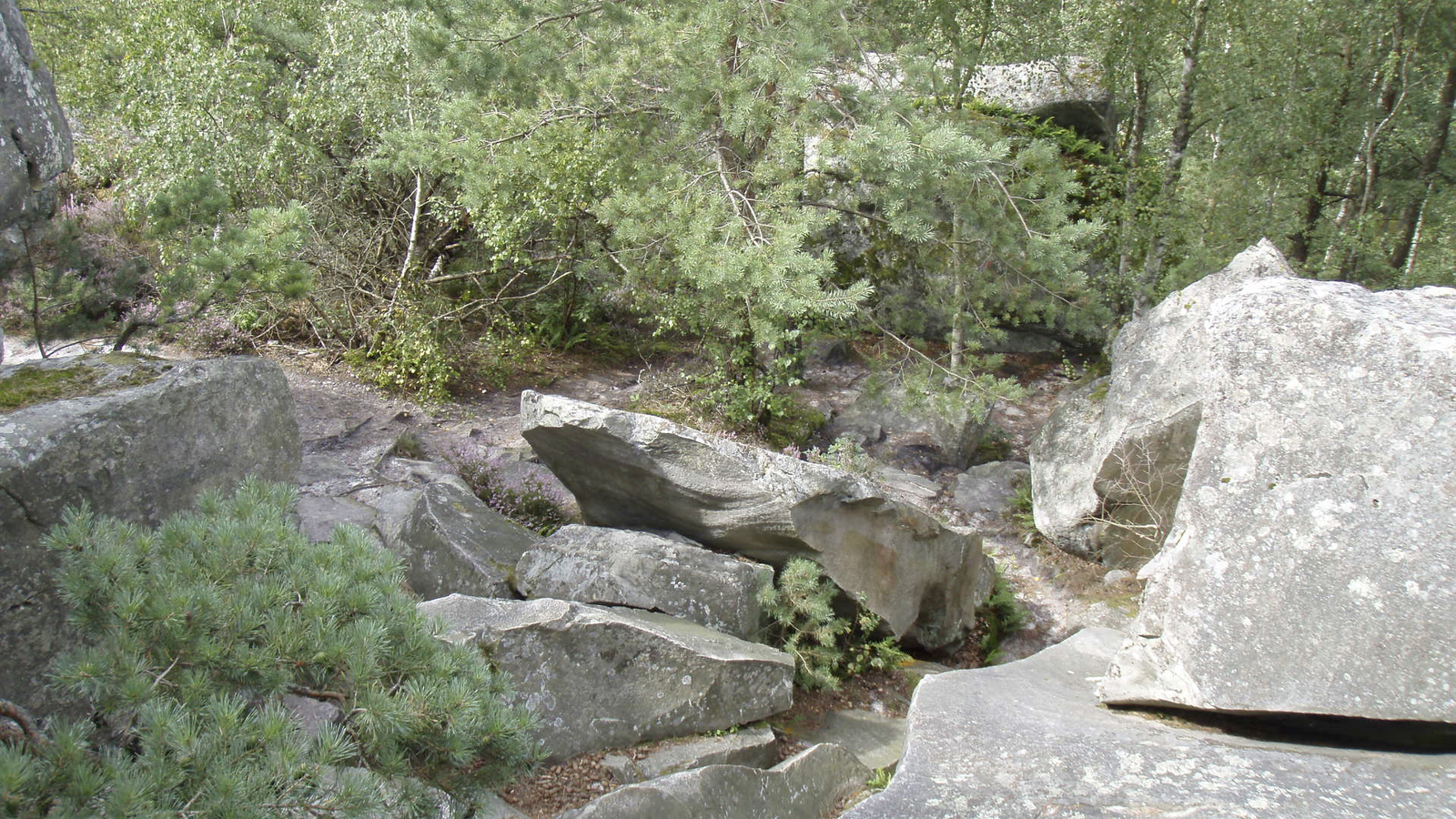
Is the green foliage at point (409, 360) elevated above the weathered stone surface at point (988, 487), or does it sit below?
above

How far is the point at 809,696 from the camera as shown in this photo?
20.9 ft

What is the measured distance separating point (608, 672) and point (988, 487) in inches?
248

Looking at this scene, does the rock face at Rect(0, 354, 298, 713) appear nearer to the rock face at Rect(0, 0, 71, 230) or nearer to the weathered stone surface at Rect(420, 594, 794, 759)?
the rock face at Rect(0, 0, 71, 230)

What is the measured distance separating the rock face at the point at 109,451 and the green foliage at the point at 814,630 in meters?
3.38

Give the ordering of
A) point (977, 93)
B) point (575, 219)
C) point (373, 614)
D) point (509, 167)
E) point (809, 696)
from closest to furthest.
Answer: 1. point (373, 614)
2. point (809, 696)
3. point (509, 167)
4. point (575, 219)
5. point (977, 93)

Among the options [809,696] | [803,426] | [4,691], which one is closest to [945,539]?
[809,696]

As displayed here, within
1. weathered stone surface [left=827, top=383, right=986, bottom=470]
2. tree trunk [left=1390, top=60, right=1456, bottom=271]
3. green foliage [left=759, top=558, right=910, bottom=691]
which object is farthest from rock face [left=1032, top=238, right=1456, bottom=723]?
tree trunk [left=1390, top=60, right=1456, bottom=271]

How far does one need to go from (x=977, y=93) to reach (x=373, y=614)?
43.9 ft

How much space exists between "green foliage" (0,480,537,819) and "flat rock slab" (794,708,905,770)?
10.9ft

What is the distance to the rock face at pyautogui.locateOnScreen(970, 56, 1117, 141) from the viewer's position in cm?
1325

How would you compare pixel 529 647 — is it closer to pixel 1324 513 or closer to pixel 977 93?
pixel 1324 513

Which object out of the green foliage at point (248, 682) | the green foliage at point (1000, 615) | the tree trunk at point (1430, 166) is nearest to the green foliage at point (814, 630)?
the green foliage at point (1000, 615)

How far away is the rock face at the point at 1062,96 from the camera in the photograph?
13.2m

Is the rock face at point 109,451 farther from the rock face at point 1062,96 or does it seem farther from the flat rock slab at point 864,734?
the rock face at point 1062,96
